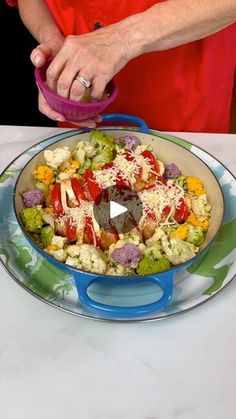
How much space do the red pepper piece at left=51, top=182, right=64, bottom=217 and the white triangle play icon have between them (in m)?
0.08

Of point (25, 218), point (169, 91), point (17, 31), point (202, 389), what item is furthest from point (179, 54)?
point (17, 31)

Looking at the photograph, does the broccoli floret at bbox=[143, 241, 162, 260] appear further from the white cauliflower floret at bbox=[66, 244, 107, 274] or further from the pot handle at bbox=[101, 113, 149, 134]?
the pot handle at bbox=[101, 113, 149, 134]

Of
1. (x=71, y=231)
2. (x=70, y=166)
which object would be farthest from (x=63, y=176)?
(x=71, y=231)

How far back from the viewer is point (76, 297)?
31.2 inches

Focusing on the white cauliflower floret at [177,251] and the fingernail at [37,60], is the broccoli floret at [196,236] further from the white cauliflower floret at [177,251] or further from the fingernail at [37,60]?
the fingernail at [37,60]

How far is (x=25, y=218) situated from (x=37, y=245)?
5 cm

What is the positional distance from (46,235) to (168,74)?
0.48 meters

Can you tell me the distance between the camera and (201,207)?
0.90 meters

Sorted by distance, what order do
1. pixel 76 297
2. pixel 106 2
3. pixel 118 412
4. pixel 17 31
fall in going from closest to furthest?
pixel 118 412 → pixel 76 297 → pixel 106 2 → pixel 17 31

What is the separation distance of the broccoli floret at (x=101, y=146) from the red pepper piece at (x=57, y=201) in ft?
0.37

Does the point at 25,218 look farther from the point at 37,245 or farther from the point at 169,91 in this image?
the point at 169,91

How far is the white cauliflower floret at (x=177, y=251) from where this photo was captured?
81 cm

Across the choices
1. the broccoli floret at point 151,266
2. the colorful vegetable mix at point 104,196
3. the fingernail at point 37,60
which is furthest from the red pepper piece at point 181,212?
the fingernail at point 37,60
